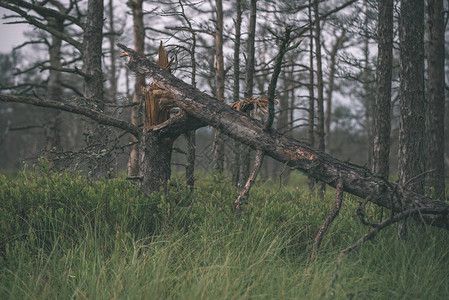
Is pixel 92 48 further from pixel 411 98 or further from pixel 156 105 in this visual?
pixel 411 98

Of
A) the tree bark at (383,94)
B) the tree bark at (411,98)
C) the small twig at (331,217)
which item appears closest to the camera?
the small twig at (331,217)

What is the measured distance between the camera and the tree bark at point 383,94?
6145 mm

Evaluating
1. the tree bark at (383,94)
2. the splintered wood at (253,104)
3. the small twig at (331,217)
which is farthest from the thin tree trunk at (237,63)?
the small twig at (331,217)

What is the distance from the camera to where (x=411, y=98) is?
190 inches

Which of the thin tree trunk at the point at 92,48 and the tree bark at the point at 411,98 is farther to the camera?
the thin tree trunk at the point at 92,48

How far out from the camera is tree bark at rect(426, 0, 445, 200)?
7644 mm

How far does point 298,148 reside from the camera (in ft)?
12.4

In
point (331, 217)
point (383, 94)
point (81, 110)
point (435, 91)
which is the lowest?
point (331, 217)

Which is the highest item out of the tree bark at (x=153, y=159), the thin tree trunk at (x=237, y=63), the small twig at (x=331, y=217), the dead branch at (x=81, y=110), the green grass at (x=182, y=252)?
the thin tree trunk at (x=237, y=63)

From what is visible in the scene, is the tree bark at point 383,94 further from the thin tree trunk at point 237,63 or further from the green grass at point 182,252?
the thin tree trunk at point 237,63

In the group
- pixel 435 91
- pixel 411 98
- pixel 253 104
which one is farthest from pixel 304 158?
pixel 435 91

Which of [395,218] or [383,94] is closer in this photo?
[395,218]

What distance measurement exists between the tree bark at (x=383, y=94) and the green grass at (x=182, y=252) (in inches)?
58.3

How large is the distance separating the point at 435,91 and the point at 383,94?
2570 millimetres
